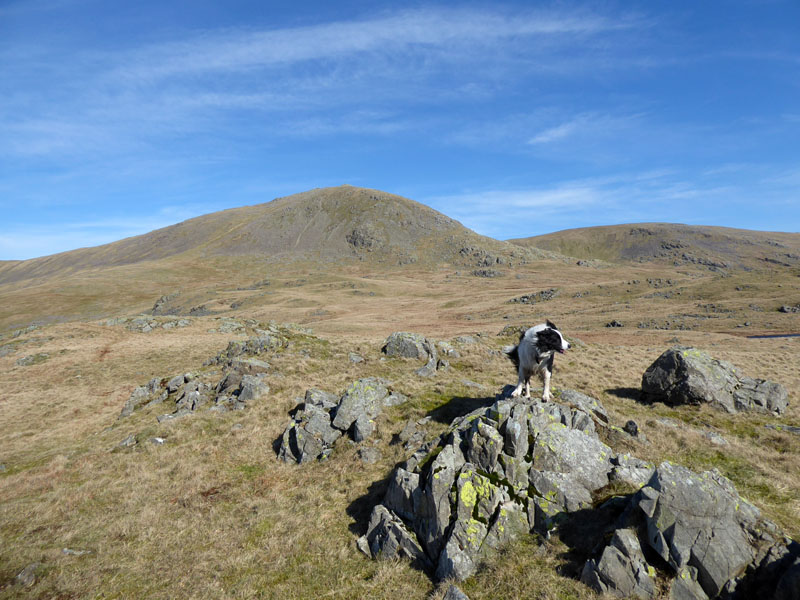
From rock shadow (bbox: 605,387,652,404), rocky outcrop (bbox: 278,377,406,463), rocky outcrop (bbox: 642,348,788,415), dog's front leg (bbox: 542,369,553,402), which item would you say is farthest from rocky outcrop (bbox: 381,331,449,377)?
dog's front leg (bbox: 542,369,553,402)

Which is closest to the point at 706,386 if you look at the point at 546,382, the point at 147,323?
the point at 546,382

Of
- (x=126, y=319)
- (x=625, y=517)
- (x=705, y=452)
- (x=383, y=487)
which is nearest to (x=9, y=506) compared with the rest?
(x=383, y=487)

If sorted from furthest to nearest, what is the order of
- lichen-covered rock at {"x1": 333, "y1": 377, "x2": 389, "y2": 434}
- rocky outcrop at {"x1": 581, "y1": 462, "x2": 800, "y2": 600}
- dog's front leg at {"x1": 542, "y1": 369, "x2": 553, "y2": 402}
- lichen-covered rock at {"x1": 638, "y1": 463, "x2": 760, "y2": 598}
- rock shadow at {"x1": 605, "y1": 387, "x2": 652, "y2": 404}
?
rock shadow at {"x1": 605, "y1": 387, "x2": 652, "y2": 404} < lichen-covered rock at {"x1": 333, "y1": 377, "x2": 389, "y2": 434} < dog's front leg at {"x1": 542, "y1": 369, "x2": 553, "y2": 402} < lichen-covered rock at {"x1": 638, "y1": 463, "x2": 760, "y2": 598} < rocky outcrop at {"x1": 581, "y1": 462, "x2": 800, "y2": 600}

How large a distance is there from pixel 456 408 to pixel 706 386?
12.9 metres

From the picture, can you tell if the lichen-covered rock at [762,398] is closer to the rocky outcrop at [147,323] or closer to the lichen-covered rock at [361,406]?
the lichen-covered rock at [361,406]

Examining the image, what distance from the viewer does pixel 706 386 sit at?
18203mm

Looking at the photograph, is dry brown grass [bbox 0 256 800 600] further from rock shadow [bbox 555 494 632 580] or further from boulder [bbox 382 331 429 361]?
boulder [bbox 382 331 429 361]

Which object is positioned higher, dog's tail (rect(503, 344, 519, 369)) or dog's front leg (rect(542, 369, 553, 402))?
dog's tail (rect(503, 344, 519, 369))

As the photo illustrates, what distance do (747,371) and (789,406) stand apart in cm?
1139

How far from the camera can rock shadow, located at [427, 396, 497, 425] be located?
15625 mm

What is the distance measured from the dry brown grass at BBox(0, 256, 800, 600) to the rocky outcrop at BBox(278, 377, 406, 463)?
0.71 meters

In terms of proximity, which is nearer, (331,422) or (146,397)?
(331,422)

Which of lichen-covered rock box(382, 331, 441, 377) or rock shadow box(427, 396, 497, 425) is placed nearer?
rock shadow box(427, 396, 497, 425)

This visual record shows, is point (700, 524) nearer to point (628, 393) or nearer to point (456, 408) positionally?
point (456, 408)
